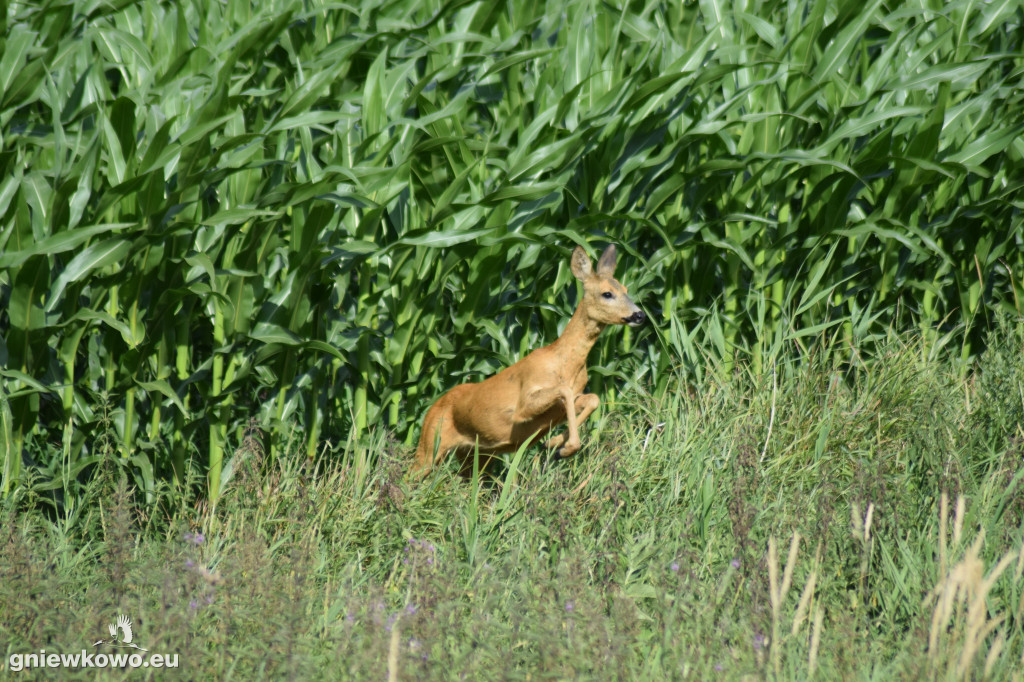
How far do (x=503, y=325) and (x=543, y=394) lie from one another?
89 cm

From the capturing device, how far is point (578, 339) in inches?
174

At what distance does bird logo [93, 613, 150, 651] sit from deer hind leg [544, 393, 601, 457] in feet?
6.43

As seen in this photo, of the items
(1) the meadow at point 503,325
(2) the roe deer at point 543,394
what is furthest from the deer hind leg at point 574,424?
(1) the meadow at point 503,325

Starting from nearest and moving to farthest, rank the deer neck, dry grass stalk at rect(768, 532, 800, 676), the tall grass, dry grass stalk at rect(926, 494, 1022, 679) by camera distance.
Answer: dry grass stalk at rect(926, 494, 1022, 679) < dry grass stalk at rect(768, 532, 800, 676) < the tall grass < the deer neck

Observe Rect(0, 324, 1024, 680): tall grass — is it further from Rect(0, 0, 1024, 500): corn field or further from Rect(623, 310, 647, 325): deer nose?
Rect(623, 310, 647, 325): deer nose

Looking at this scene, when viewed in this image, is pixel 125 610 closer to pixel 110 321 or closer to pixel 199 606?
pixel 199 606

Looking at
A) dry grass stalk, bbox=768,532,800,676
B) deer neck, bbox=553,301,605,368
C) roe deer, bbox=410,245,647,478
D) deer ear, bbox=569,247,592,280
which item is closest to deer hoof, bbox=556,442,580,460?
roe deer, bbox=410,245,647,478

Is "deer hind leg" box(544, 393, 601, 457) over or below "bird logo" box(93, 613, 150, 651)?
below

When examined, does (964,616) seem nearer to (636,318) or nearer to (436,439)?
(636,318)

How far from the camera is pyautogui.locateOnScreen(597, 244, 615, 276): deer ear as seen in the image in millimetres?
4496

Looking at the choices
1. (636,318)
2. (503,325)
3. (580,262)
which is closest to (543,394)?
(636,318)

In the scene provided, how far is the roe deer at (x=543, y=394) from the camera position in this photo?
434cm

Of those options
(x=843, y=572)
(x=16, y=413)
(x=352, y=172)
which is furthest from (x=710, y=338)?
(x=16, y=413)

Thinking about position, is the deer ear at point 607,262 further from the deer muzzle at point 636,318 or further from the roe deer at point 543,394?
the deer muzzle at point 636,318
